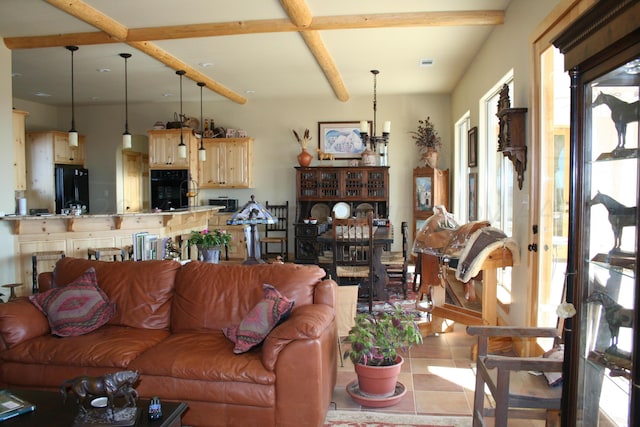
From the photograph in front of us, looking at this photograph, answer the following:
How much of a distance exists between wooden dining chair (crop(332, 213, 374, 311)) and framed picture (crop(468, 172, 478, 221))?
1480 millimetres

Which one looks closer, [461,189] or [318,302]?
[318,302]

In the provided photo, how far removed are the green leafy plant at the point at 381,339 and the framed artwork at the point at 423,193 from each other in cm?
537

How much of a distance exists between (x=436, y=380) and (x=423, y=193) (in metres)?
5.11

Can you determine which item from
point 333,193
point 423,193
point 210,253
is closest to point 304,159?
point 333,193

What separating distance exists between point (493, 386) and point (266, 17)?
12.6 feet

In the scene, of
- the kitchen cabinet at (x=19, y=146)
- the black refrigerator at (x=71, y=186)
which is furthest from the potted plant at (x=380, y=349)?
the black refrigerator at (x=71, y=186)

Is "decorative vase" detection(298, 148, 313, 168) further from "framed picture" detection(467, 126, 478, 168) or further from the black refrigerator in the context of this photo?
the black refrigerator

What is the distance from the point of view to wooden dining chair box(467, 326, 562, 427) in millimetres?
2154

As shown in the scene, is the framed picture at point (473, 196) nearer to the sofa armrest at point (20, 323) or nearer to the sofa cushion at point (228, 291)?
the sofa cushion at point (228, 291)

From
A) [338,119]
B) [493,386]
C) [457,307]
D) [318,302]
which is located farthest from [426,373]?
[338,119]

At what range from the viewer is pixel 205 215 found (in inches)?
322

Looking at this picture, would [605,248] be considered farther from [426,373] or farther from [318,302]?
[426,373]

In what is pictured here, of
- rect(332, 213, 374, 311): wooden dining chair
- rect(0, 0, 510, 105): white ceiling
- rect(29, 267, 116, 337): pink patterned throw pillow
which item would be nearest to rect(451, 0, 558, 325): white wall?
rect(0, 0, 510, 105): white ceiling

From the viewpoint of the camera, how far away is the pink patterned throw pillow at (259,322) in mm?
2846
